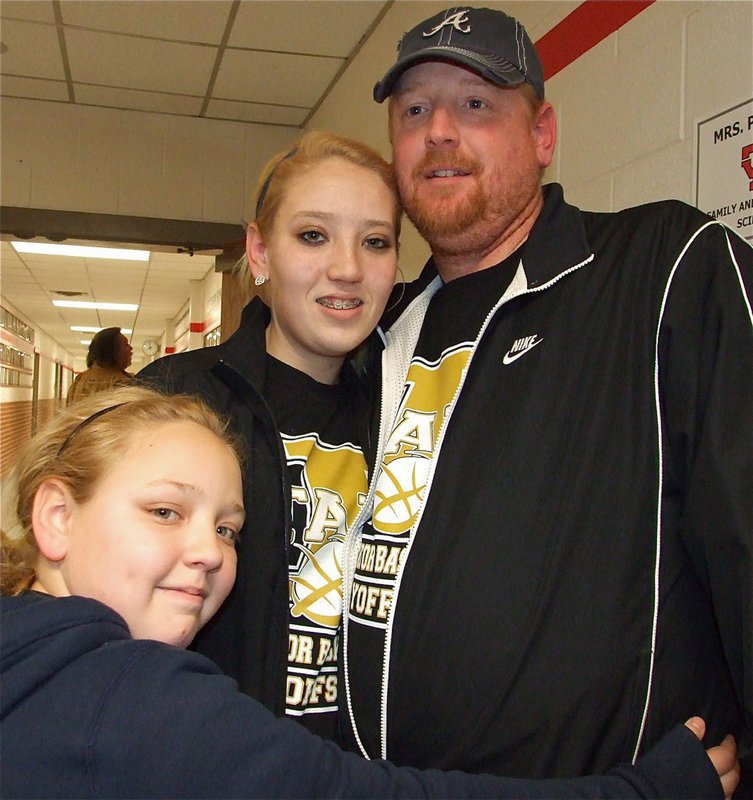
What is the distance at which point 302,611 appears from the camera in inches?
49.4

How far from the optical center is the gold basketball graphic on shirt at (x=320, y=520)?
1260 millimetres

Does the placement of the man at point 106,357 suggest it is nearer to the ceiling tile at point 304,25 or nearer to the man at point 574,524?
the ceiling tile at point 304,25

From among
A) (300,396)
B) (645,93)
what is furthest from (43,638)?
(645,93)

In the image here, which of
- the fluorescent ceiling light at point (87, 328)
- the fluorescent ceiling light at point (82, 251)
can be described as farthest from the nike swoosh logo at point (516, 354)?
the fluorescent ceiling light at point (87, 328)

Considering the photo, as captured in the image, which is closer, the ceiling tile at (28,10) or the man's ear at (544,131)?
the man's ear at (544,131)

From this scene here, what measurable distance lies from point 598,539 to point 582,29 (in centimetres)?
159

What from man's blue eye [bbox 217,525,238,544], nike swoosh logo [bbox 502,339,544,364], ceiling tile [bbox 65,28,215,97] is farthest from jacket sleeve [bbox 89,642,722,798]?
ceiling tile [bbox 65,28,215,97]

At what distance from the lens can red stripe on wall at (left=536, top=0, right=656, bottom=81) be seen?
6.20ft

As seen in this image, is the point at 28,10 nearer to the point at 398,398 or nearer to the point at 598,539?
the point at 398,398

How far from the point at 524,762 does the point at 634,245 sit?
0.73 metres

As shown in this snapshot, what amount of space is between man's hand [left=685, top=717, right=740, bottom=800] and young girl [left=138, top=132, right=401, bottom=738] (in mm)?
557

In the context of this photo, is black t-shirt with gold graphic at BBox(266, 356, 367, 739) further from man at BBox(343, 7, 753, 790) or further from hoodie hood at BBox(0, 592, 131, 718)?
hoodie hood at BBox(0, 592, 131, 718)

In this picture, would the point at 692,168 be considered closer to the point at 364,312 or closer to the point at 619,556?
the point at 364,312

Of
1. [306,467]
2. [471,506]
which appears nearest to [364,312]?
[306,467]
